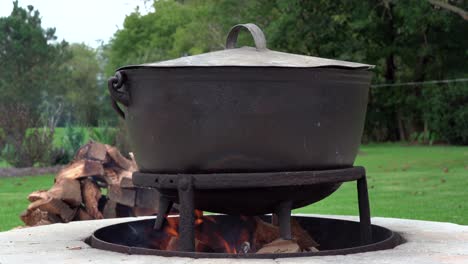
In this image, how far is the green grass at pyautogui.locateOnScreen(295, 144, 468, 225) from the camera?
7858mm

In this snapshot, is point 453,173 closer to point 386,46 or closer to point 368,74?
point 368,74

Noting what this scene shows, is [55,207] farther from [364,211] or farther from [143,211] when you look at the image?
[364,211]

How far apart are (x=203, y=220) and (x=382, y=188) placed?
6.50 metres

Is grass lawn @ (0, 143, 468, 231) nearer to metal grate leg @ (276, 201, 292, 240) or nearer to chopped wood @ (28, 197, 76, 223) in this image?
chopped wood @ (28, 197, 76, 223)

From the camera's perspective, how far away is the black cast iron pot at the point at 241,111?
317 centimetres

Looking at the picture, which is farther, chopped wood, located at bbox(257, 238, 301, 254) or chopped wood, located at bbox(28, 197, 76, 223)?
chopped wood, located at bbox(28, 197, 76, 223)

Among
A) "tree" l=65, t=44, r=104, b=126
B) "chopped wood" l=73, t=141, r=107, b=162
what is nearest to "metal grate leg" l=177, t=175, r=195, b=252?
"chopped wood" l=73, t=141, r=107, b=162

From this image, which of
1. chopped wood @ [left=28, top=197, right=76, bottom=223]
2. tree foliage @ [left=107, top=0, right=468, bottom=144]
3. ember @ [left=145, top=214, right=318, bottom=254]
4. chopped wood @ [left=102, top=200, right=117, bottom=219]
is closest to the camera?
ember @ [left=145, top=214, right=318, bottom=254]

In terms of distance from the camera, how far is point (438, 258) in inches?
120

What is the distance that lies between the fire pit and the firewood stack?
8.28 feet

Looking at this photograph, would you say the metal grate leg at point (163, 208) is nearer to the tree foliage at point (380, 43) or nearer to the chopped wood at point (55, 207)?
the chopped wood at point (55, 207)

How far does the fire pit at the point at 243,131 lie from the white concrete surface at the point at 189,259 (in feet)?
0.31

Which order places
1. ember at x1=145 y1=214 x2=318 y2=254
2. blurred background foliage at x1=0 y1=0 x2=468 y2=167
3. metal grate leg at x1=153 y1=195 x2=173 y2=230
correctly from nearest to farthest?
metal grate leg at x1=153 y1=195 x2=173 y2=230
ember at x1=145 y1=214 x2=318 y2=254
blurred background foliage at x1=0 y1=0 x2=468 y2=167

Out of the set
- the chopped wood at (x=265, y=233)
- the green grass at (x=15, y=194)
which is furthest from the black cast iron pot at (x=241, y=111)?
the green grass at (x=15, y=194)
